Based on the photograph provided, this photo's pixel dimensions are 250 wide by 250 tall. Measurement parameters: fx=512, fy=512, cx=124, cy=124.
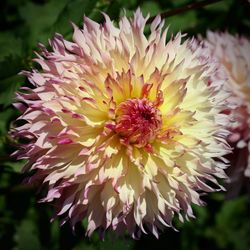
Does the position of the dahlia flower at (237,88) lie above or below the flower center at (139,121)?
above

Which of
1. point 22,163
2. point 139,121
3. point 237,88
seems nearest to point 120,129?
point 139,121

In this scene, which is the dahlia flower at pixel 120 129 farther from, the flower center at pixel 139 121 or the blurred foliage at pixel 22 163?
the blurred foliage at pixel 22 163

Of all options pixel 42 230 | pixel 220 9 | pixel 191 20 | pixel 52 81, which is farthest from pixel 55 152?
pixel 220 9

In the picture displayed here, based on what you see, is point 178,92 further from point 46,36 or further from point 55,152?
point 46,36

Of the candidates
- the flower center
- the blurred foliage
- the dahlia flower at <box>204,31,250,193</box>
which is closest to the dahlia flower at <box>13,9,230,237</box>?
the flower center

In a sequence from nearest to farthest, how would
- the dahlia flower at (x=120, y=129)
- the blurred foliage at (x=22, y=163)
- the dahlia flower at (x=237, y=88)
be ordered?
1. the dahlia flower at (x=120, y=129)
2. the blurred foliage at (x=22, y=163)
3. the dahlia flower at (x=237, y=88)

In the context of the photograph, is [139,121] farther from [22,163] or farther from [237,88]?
[237,88]

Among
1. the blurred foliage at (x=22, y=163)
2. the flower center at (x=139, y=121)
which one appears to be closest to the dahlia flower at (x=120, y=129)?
the flower center at (x=139, y=121)
